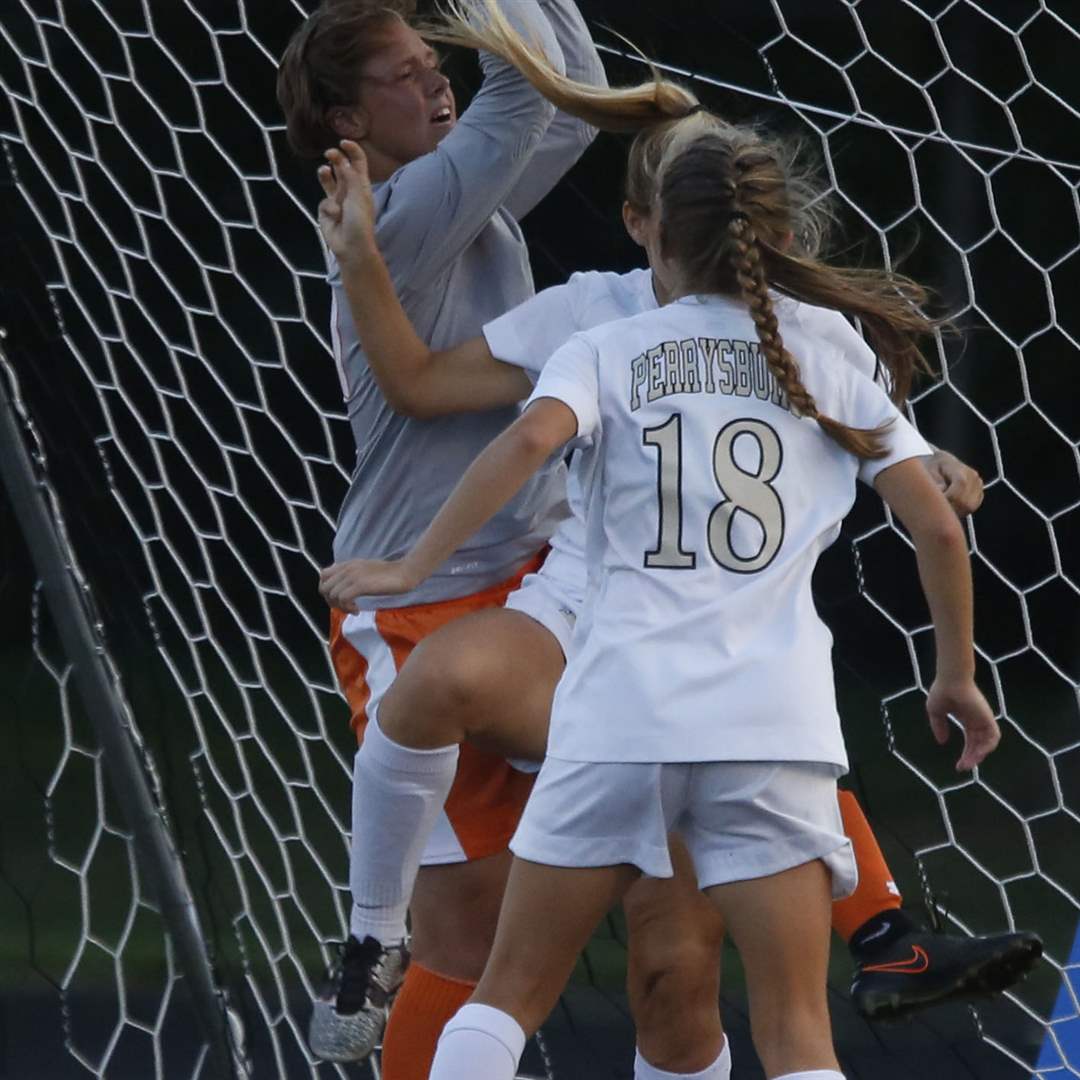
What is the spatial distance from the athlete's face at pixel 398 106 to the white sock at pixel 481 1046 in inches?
37.7

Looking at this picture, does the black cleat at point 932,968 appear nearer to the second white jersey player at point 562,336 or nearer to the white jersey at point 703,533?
the white jersey at point 703,533

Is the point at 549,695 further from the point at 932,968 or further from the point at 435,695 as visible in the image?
the point at 932,968

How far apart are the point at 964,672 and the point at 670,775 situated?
0.95 feet

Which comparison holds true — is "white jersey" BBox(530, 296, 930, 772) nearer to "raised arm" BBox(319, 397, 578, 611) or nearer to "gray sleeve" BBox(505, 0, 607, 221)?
"raised arm" BBox(319, 397, 578, 611)

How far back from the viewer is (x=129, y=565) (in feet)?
9.83

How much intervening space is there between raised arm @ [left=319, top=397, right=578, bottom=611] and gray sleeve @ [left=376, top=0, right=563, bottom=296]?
0.37 m

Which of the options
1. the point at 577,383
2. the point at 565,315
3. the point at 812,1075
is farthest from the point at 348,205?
the point at 812,1075

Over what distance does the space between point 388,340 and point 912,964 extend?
823 millimetres

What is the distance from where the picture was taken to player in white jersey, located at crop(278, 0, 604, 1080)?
2.18 metres

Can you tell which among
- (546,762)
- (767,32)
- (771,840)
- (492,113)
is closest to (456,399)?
(492,113)

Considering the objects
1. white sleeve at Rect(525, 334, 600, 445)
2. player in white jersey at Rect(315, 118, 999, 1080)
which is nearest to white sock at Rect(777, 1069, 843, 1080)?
player in white jersey at Rect(315, 118, 999, 1080)

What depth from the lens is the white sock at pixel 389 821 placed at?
2096mm

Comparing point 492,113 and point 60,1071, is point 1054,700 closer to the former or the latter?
point 60,1071

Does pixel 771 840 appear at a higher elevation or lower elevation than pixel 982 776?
higher
